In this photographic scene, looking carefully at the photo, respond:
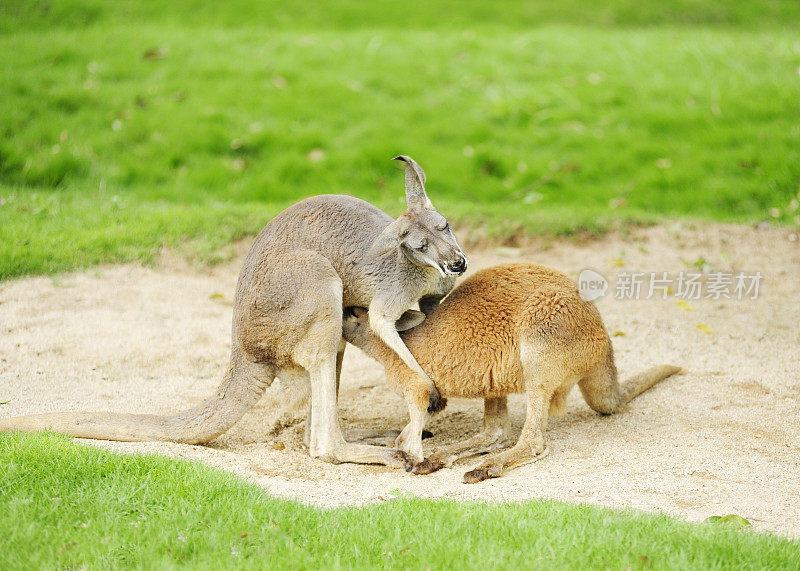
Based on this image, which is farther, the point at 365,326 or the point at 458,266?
the point at 365,326

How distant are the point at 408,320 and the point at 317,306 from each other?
606 mm

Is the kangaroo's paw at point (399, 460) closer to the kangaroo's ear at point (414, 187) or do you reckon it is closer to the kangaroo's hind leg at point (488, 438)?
the kangaroo's hind leg at point (488, 438)

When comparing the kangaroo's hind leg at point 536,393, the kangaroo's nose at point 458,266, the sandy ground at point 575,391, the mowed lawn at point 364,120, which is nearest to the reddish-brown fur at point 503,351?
the kangaroo's hind leg at point 536,393

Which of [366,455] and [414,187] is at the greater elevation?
[414,187]

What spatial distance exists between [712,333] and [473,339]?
2805mm

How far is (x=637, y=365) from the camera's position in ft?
21.1

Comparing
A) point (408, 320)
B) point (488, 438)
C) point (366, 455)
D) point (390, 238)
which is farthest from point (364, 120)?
point (366, 455)

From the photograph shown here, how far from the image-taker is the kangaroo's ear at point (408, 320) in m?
5.21

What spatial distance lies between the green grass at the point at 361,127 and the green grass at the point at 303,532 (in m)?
4.24

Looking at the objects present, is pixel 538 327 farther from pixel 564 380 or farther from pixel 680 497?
pixel 680 497

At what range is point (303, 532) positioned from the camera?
3699 millimetres

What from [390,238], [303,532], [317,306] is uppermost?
[390,238]

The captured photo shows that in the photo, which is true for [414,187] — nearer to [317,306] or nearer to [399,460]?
[317,306]

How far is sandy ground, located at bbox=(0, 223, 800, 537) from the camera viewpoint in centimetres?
440
